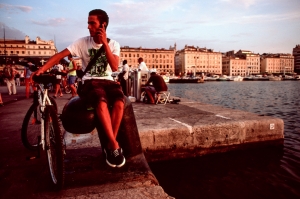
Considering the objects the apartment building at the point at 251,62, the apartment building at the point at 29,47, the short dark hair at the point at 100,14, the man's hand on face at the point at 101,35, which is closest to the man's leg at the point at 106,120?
the man's hand on face at the point at 101,35

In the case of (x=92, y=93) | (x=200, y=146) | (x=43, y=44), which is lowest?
(x=200, y=146)

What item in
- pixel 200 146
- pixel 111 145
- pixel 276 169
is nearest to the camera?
pixel 111 145

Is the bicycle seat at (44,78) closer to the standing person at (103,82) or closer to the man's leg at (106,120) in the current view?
the standing person at (103,82)

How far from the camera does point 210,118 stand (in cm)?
605

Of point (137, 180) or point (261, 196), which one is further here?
point (261, 196)

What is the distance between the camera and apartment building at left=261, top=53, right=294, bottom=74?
173500 millimetres

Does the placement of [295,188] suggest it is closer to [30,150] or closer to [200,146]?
[200,146]

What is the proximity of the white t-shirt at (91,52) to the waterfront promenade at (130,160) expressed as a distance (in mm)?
1143

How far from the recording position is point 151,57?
143 meters

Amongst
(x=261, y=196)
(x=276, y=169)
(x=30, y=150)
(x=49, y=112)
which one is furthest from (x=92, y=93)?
(x=276, y=169)

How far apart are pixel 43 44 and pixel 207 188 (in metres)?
130

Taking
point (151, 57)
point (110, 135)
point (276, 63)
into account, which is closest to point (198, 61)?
point (151, 57)

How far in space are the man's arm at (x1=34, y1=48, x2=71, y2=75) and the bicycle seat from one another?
0.32 ft

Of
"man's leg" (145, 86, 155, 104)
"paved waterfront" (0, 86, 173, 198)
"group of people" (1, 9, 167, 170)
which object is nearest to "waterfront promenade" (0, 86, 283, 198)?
"paved waterfront" (0, 86, 173, 198)
